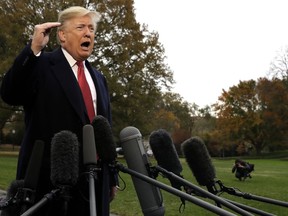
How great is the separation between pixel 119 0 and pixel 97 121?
26.4 metres

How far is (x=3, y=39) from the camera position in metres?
28.9

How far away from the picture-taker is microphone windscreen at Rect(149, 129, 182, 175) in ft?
9.36

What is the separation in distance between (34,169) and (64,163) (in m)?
0.20

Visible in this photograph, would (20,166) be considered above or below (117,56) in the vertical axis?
below

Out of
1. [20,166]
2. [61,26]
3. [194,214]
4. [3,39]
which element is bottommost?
[194,214]

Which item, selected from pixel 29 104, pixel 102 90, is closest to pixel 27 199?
pixel 29 104

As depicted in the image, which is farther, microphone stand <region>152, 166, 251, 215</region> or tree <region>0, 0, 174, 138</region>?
tree <region>0, 0, 174, 138</region>

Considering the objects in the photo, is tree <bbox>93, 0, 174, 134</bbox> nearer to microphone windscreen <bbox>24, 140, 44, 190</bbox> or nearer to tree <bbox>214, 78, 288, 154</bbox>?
microphone windscreen <bbox>24, 140, 44, 190</bbox>

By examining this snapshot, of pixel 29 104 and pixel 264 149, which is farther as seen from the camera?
pixel 264 149

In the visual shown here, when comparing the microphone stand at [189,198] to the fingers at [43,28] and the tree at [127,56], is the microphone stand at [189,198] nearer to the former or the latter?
the fingers at [43,28]

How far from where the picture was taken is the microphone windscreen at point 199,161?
2.87 meters

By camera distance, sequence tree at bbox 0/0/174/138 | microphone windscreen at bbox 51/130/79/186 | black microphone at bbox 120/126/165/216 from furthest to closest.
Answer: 1. tree at bbox 0/0/174/138
2. black microphone at bbox 120/126/165/216
3. microphone windscreen at bbox 51/130/79/186

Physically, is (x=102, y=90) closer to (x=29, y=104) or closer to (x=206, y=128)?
(x=29, y=104)

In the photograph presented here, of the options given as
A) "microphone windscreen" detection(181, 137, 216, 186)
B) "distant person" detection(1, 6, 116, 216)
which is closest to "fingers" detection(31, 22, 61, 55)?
"distant person" detection(1, 6, 116, 216)
